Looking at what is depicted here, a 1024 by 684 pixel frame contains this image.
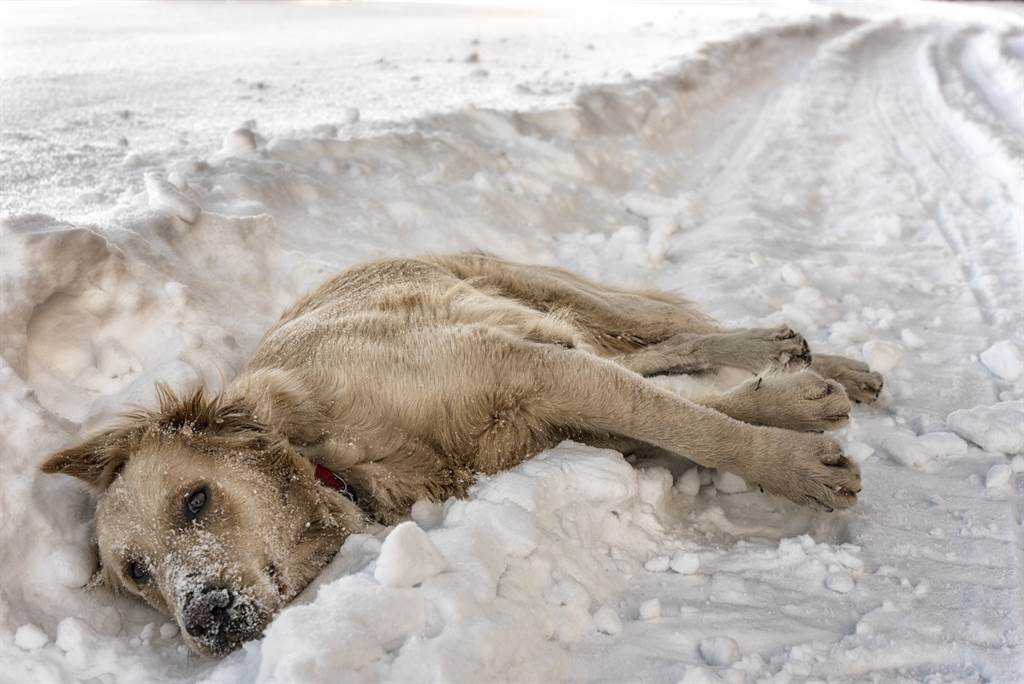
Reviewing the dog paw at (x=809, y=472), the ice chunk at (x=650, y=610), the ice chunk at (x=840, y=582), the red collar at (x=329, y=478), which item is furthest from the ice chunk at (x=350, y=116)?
the ice chunk at (x=840, y=582)

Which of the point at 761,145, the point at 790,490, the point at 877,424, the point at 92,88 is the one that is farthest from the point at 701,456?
the point at 92,88

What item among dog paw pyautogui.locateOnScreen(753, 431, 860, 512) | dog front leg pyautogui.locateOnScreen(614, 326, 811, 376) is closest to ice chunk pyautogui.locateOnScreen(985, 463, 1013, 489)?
dog paw pyautogui.locateOnScreen(753, 431, 860, 512)

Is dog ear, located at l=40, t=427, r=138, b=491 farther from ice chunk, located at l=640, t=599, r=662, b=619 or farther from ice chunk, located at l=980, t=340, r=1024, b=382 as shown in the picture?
ice chunk, located at l=980, t=340, r=1024, b=382

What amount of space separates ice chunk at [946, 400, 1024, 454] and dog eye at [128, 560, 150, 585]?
2868 mm

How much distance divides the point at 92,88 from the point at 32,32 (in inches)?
93.2

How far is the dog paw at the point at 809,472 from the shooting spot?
115 inches

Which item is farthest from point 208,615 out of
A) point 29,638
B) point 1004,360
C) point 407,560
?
point 1004,360

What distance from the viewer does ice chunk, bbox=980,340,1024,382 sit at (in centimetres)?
360

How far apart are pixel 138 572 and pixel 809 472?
2192mm

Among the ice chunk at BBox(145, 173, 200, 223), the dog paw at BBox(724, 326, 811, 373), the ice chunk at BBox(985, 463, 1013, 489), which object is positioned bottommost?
the ice chunk at BBox(985, 463, 1013, 489)

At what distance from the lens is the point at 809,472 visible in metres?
2.97

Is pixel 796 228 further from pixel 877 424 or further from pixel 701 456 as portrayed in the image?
pixel 701 456

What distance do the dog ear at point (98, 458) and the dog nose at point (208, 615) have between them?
0.60m

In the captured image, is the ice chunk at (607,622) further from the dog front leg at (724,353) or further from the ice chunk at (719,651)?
the dog front leg at (724,353)
